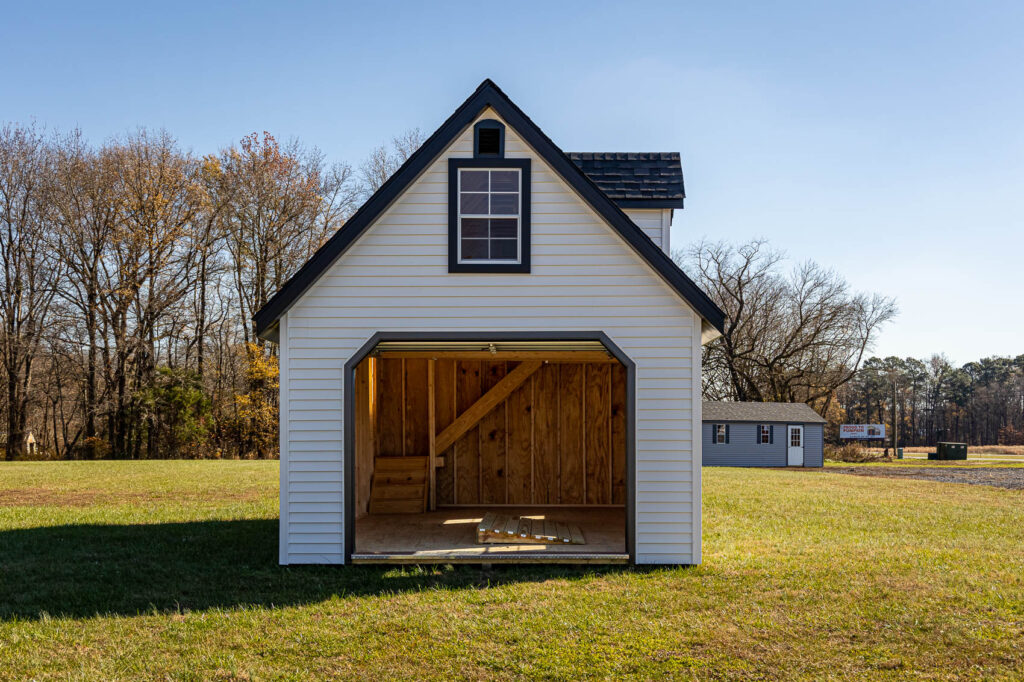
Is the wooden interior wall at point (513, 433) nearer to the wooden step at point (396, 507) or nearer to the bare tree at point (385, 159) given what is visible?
the wooden step at point (396, 507)

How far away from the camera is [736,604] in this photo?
24.3ft

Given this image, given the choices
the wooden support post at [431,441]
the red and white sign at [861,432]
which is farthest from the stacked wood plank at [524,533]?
the red and white sign at [861,432]

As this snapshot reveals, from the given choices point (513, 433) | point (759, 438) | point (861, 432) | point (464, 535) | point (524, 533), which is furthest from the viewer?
point (861, 432)

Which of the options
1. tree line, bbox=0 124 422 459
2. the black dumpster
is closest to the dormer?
tree line, bbox=0 124 422 459

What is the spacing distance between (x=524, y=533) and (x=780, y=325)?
1448 inches

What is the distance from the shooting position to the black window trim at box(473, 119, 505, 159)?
922 cm

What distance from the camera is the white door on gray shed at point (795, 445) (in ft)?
117

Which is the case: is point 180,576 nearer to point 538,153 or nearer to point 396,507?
point 396,507

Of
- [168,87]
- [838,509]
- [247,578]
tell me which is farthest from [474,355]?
[168,87]

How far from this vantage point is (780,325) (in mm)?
43438

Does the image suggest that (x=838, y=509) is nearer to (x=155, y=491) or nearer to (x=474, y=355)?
(x=474, y=355)

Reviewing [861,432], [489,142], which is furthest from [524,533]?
[861,432]

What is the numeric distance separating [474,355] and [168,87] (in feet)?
57.3

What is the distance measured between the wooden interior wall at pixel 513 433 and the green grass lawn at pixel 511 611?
2.28 m
